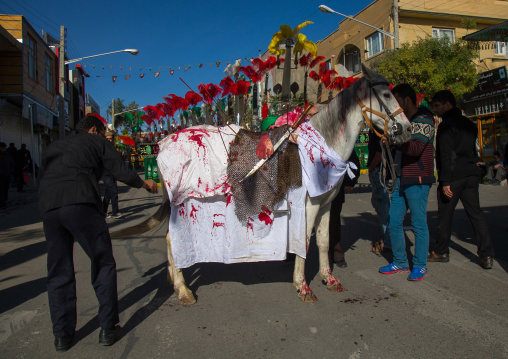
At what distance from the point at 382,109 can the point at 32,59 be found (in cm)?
2328

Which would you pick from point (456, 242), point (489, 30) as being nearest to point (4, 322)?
point (456, 242)

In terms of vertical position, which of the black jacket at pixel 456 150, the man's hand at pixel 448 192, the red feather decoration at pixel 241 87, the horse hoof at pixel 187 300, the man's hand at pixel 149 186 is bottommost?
the horse hoof at pixel 187 300

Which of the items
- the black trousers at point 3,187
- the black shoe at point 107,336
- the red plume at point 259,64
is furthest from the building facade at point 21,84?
the black shoe at point 107,336

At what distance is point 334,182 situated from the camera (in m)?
3.64

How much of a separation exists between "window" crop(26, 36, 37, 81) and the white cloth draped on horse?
20976 mm

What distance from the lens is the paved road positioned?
283cm

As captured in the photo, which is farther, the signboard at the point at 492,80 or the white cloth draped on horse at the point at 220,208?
the signboard at the point at 492,80

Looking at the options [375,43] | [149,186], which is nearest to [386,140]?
[149,186]

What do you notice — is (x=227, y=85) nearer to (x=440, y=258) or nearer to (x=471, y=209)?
(x=471, y=209)

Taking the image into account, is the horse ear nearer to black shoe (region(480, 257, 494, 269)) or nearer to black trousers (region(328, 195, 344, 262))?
black trousers (region(328, 195, 344, 262))

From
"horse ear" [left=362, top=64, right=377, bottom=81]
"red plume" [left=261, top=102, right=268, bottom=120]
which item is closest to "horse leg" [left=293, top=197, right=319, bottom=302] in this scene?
"horse ear" [left=362, top=64, right=377, bottom=81]

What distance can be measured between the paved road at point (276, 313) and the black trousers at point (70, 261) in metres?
0.28

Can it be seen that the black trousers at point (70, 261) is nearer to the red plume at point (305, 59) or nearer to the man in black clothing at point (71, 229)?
the man in black clothing at point (71, 229)

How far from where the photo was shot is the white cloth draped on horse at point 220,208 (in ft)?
11.7
